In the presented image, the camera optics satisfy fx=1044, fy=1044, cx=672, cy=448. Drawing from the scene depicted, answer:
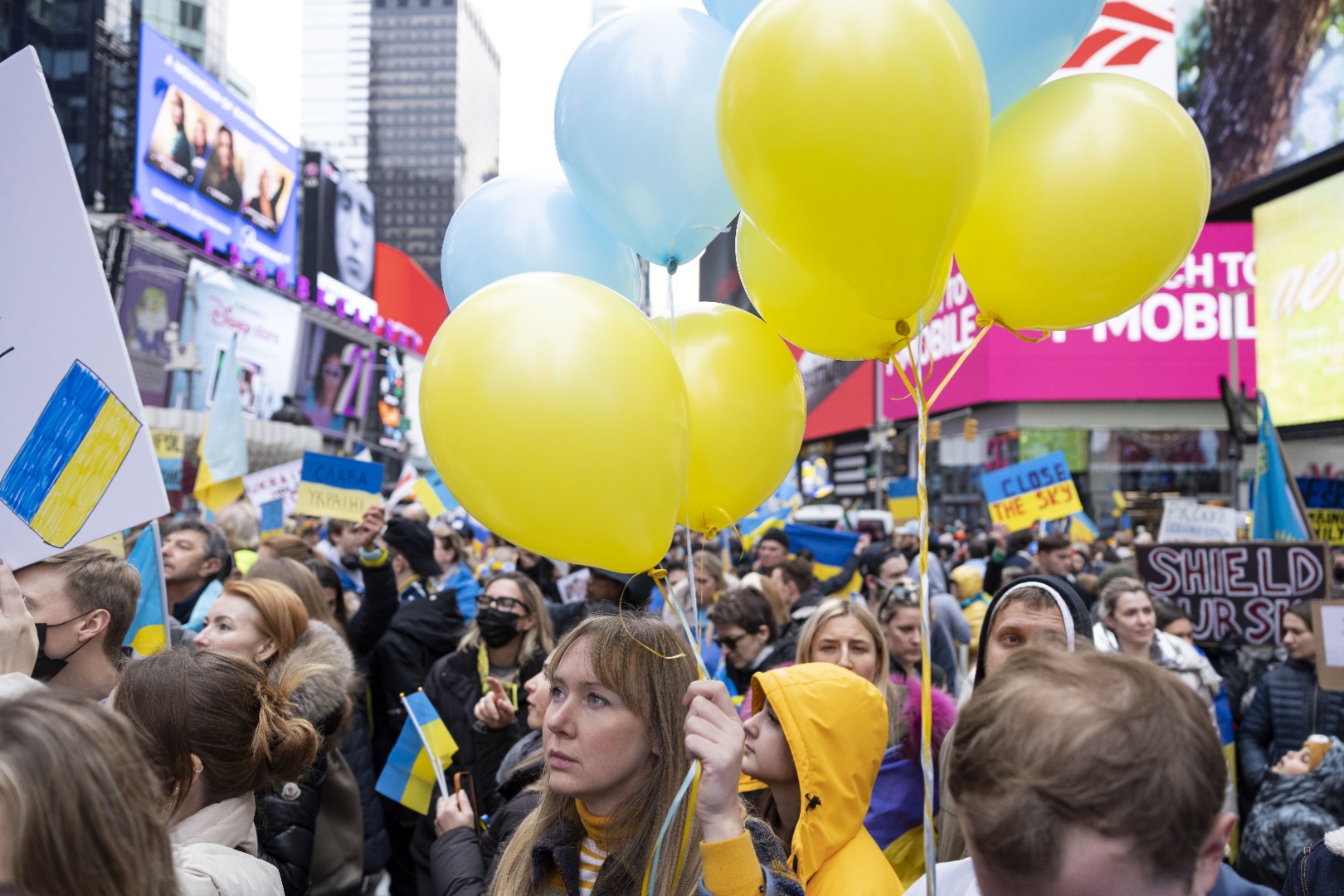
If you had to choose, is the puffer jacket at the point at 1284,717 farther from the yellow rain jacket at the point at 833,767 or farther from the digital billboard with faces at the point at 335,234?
the digital billboard with faces at the point at 335,234

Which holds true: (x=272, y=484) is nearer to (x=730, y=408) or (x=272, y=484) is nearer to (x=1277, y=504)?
(x=730, y=408)

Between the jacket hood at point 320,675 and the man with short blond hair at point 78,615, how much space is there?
1.74 feet

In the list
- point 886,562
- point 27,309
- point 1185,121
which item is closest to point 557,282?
point 1185,121

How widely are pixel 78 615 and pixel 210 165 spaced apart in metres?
32.2

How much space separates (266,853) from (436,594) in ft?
8.90

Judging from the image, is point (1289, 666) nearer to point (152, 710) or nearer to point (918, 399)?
point (918, 399)

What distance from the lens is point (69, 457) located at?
2699 millimetres

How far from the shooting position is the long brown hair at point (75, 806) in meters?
1.45

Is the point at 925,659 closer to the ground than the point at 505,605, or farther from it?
farther from it

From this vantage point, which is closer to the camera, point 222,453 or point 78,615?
point 78,615

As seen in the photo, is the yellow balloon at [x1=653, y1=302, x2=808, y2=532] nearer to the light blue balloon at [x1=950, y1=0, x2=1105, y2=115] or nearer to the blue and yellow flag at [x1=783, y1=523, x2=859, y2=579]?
the light blue balloon at [x1=950, y1=0, x2=1105, y2=115]

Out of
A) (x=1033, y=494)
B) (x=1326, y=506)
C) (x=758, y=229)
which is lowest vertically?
(x=1326, y=506)

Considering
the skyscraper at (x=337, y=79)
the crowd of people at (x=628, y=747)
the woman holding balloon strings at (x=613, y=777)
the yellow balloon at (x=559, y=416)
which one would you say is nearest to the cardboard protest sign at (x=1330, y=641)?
the crowd of people at (x=628, y=747)

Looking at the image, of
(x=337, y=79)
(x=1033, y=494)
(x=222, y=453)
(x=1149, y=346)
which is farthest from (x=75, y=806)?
(x=337, y=79)
